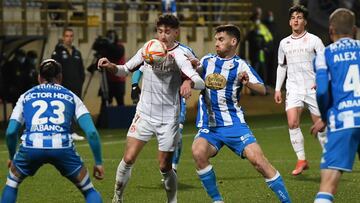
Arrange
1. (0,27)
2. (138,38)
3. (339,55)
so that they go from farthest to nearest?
(138,38), (0,27), (339,55)

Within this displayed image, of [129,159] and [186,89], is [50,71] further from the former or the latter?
[129,159]

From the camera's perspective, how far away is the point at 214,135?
1173cm

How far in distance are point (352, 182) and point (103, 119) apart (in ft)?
37.1

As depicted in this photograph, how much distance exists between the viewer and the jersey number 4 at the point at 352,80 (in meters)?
9.40

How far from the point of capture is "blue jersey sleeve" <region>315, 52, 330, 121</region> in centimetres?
933

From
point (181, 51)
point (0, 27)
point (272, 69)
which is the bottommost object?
point (272, 69)

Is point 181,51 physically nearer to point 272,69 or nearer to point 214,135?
point 214,135

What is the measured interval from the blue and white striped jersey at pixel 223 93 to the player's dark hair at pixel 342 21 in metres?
2.33

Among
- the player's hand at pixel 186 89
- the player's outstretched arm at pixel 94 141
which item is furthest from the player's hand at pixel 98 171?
the player's hand at pixel 186 89

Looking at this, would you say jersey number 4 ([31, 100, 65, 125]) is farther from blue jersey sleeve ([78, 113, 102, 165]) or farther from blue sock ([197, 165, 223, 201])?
blue sock ([197, 165, 223, 201])

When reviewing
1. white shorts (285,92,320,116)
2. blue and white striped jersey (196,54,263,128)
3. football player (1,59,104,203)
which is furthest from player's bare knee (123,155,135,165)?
white shorts (285,92,320,116)

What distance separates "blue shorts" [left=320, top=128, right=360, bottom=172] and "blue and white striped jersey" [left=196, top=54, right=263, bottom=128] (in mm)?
2477

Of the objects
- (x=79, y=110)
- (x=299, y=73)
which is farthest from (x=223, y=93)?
(x=299, y=73)

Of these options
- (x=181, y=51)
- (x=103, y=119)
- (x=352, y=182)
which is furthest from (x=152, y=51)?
(x=103, y=119)
